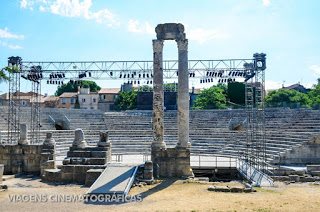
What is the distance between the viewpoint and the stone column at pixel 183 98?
17.4 m

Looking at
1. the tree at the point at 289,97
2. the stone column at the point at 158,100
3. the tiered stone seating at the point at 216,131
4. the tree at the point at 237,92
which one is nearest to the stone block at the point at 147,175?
the stone column at the point at 158,100

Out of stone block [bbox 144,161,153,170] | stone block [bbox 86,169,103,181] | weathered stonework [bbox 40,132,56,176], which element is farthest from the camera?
weathered stonework [bbox 40,132,56,176]

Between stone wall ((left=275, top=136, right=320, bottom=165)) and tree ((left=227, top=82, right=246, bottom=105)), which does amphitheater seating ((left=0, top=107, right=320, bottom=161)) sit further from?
tree ((left=227, top=82, right=246, bottom=105))

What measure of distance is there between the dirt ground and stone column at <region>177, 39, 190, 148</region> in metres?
3.14

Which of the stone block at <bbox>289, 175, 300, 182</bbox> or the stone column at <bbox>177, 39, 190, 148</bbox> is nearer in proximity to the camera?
the stone block at <bbox>289, 175, 300, 182</bbox>

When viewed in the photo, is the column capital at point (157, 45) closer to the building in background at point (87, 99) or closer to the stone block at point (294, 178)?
the stone block at point (294, 178)

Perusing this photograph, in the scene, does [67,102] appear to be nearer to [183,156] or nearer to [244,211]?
[183,156]

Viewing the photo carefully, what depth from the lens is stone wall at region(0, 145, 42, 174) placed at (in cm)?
1894

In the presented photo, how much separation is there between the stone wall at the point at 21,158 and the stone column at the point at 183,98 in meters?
9.60

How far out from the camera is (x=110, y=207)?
36.1 ft

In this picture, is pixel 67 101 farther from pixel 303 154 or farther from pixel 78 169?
pixel 303 154

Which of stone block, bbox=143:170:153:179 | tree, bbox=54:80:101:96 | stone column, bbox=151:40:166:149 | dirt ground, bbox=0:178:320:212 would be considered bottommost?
dirt ground, bbox=0:178:320:212

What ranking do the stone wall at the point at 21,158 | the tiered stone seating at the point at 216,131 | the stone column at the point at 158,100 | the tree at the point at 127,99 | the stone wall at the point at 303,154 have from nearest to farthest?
the stone column at the point at 158,100
the stone wall at the point at 21,158
the stone wall at the point at 303,154
the tiered stone seating at the point at 216,131
the tree at the point at 127,99

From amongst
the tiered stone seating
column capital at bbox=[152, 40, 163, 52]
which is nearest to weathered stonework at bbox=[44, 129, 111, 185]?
the tiered stone seating
